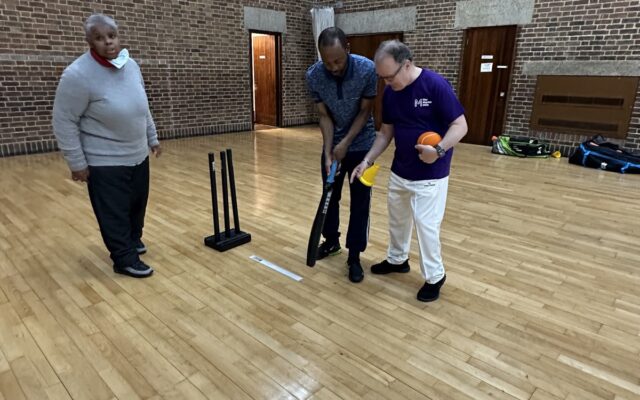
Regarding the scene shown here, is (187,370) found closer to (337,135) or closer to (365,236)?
(365,236)

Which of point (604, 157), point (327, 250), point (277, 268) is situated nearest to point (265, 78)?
point (604, 157)

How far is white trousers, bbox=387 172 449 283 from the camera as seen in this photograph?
221cm

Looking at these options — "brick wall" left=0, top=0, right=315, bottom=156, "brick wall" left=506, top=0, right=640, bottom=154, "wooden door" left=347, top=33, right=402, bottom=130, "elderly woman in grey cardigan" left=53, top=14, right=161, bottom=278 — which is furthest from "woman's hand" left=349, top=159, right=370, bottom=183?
"wooden door" left=347, top=33, right=402, bottom=130

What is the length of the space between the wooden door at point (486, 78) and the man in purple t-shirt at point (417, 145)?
5.97 metres

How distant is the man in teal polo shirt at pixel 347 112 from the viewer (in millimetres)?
2242

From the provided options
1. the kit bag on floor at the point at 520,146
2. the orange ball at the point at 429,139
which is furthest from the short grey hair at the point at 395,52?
the kit bag on floor at the point at 520,146

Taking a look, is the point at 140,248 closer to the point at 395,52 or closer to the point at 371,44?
the point at 395,52

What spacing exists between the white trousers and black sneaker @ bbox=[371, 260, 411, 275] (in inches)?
10.2

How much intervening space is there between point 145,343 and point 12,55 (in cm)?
590

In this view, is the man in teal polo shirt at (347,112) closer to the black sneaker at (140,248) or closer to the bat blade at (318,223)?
the bat blade at (318,223)

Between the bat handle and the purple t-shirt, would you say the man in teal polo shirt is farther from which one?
the purple t-shirt

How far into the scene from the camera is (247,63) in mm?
8781

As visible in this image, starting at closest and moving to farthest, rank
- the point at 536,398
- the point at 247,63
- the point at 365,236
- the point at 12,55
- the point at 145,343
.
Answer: the point at 536,398, the point at 145,343, the point at 365,236, the point at 12,55, the point at 247,63

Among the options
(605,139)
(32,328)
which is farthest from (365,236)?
(605,139)
